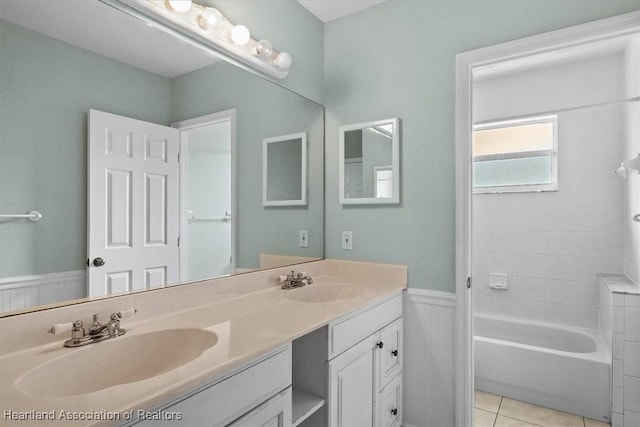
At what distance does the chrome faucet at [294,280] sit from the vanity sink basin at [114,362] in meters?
0.73

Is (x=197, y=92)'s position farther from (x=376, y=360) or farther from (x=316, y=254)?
(x=376, y=360)

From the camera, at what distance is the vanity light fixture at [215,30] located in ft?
4.18

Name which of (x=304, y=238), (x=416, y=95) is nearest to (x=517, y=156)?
(x=416, y=95)

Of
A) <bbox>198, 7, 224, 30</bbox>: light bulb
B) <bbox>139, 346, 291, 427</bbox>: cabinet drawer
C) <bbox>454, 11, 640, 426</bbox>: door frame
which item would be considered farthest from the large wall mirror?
<bbox>454, 11, 640, 426</bbox>: door frame

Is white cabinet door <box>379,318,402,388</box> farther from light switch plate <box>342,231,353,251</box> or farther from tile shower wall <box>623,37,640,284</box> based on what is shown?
tile shower wall <box>623,37,640,284</box>

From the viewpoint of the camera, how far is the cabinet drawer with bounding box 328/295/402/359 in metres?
1.32

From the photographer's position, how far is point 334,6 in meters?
2.08

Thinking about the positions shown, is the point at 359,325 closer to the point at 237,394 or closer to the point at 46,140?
the point at 237,394

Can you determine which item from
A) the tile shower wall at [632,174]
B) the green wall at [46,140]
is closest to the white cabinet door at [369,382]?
the green wall at [46,140]

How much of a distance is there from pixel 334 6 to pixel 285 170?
106 centimetres

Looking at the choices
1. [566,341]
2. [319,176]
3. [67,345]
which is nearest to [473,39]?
[319,176]

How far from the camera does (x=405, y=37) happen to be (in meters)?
1.95

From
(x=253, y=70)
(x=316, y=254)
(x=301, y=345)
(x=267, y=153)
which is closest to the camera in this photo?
(x=301, y=345)

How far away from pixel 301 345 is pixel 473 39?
1.70 metres
